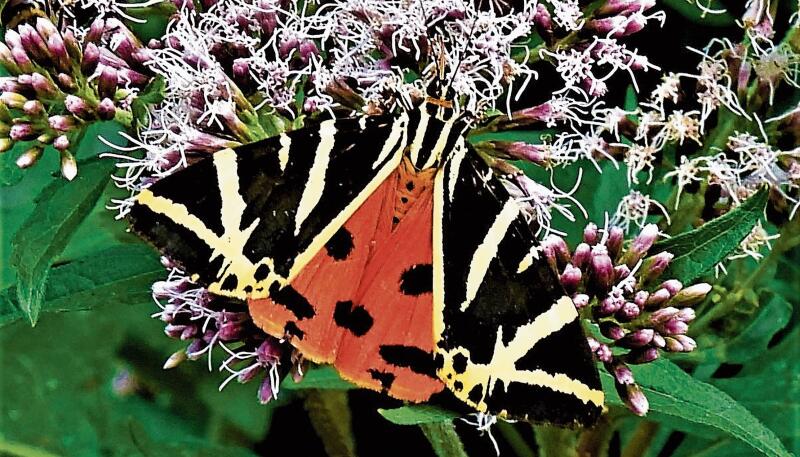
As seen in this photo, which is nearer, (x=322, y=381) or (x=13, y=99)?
(x=13, y=99)

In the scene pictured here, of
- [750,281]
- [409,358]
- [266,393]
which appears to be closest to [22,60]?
[266,393]

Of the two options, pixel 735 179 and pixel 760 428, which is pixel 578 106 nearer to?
pixel 735 179

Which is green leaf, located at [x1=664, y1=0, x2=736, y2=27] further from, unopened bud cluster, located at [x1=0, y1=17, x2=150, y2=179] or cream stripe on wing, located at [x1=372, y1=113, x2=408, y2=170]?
unopened bud cluster, located at [x1=0, y1=17, x2=150, y2=179]

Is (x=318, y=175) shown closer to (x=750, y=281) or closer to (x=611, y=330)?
(x=611, y=330)

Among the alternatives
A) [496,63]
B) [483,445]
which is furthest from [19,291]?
[483,445]

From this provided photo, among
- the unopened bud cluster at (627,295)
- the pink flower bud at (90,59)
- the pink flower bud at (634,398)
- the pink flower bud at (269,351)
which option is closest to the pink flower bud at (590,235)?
the unopened bud cluster at (627,295)

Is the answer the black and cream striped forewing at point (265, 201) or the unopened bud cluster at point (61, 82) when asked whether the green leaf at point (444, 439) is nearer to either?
the black and cream striped forewing at point (265, 201)

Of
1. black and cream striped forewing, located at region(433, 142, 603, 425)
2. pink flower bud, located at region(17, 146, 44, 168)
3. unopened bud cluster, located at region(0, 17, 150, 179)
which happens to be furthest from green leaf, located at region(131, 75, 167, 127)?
black and cream striped forewing, located at region(433, 142, 603, 425)
